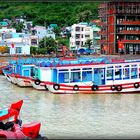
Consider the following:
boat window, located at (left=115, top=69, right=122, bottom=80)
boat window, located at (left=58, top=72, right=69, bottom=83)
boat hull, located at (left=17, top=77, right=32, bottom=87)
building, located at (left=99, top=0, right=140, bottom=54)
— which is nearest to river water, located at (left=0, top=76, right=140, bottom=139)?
boat window, located at (left=58, top=72, right=69, bottom=83)

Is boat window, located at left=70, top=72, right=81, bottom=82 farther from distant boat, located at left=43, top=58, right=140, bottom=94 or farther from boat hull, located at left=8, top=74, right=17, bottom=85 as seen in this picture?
boat hull, located at left=8, top=74, right=17, bottom=85

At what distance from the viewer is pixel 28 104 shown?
10.2m

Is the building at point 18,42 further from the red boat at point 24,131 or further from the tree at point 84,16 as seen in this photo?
the red boat at point 24,131

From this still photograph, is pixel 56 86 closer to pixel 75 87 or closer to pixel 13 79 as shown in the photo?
pixel 75 87

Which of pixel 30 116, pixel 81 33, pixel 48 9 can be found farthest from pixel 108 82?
pixel 48 9

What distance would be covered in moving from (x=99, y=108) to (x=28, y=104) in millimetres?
1616

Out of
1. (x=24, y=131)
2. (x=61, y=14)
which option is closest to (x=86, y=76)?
(x=24, y=131)

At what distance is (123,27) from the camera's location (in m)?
25.8

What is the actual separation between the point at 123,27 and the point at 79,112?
17346 millimetres

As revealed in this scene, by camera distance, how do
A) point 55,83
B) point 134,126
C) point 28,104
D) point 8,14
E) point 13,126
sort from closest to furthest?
1. point 13,126
2. point 134,126
3. point 28,104
4. point 55,83
5. point 8,14

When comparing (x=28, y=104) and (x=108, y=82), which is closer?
(x=28, y=104)

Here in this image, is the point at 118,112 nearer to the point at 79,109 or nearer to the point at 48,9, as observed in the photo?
the point at 79,109

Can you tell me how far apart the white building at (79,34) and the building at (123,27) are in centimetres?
651

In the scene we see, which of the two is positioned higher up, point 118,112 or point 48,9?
point 48,9
